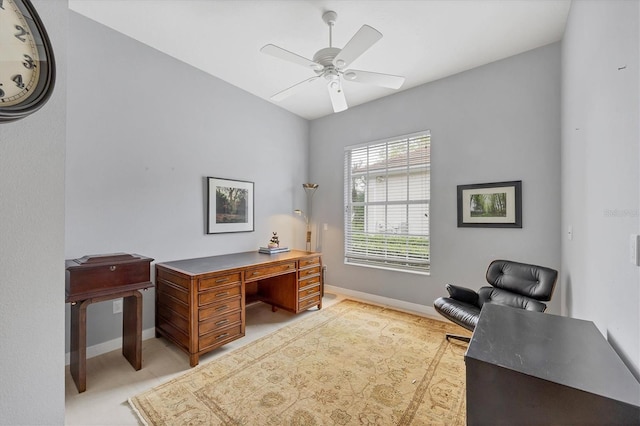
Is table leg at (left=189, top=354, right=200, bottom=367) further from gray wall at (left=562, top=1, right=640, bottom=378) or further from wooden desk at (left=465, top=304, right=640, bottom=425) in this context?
gray wall at (left=562, top=1, right=640, bottom=378)

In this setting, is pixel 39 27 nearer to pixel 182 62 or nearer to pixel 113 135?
pixel 113 135

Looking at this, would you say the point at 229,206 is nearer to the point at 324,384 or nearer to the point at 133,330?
the point at 133,330

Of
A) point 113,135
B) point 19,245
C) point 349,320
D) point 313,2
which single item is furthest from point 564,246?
point 113,135

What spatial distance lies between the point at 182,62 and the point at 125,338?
286cm

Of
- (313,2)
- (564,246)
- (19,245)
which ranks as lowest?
(564,246)

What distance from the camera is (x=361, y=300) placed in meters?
3.97

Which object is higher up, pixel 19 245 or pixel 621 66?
pixel 621 66

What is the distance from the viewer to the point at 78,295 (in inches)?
75.7

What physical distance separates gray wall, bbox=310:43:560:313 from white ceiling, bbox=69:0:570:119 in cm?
29

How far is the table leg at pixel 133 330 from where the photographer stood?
2176 mm

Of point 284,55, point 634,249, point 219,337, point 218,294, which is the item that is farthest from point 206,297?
point 634,249

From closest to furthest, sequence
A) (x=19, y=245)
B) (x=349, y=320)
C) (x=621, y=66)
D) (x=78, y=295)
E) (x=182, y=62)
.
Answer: (x=19, y=245) → (x=621, y=66) → (x=78, y=295) → (x=182, y=62) → (x=349, y=320)

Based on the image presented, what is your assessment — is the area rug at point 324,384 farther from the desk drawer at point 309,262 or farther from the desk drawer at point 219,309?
the desk drawer at point 309,262

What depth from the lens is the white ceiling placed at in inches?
85.1
